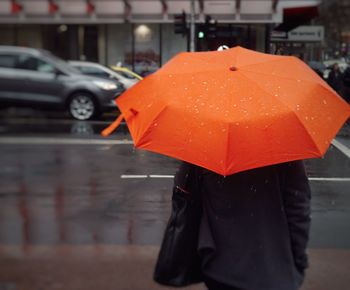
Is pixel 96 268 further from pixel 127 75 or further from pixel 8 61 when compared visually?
pixel 127 75

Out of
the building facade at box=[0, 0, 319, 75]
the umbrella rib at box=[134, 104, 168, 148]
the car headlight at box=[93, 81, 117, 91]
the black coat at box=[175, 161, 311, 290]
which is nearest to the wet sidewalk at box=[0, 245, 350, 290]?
the black coat at box=[175, 161, 311, 290]

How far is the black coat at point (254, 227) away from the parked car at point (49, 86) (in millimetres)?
12310

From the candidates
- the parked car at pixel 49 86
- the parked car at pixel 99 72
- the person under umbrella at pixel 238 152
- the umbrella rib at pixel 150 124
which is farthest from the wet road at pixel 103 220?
the parked car at pixel 99 72

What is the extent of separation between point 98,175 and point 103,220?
218 centimetres

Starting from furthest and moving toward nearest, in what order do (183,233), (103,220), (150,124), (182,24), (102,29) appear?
(102,29) → (182,24) → (103,220) → (183,233) → (150,124)

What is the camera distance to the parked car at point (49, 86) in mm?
14617

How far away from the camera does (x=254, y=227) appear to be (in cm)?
239

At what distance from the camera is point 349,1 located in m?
17.0

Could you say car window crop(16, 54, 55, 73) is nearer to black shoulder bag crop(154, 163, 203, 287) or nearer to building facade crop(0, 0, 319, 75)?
building facade crop(0, 0, 319, 75)

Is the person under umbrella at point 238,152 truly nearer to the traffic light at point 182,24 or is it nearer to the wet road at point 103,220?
the wet road at point 103,220

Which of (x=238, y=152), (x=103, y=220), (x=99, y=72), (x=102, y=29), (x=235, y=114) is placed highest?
(x=235, y=114)

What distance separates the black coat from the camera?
2383 millimetres

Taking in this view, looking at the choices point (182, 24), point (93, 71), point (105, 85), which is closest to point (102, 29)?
point (182, 24)

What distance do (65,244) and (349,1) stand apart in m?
14.3
